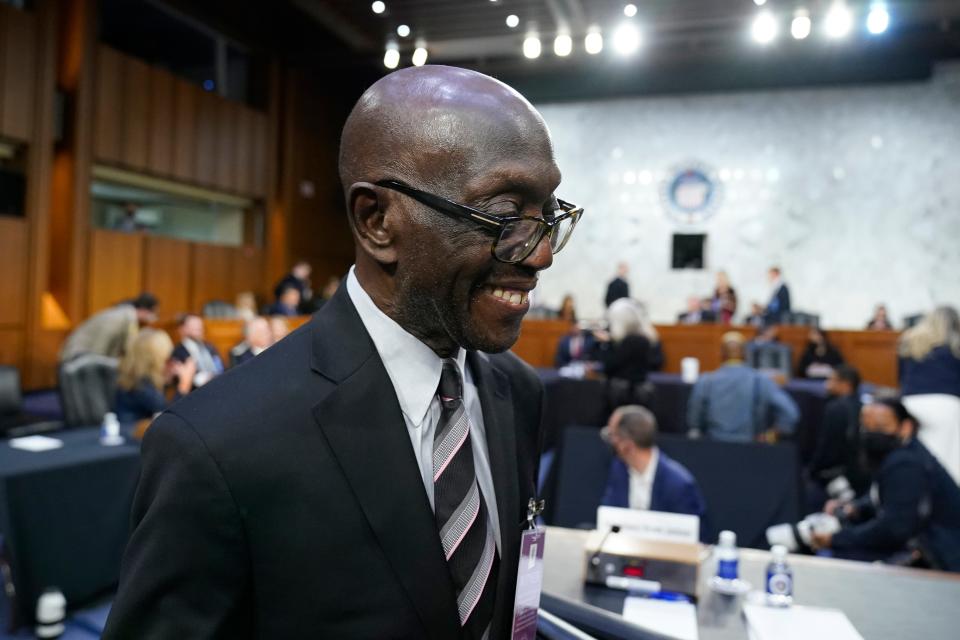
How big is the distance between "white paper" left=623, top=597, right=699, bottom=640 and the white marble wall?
9258 mm

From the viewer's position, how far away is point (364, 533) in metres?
0.84

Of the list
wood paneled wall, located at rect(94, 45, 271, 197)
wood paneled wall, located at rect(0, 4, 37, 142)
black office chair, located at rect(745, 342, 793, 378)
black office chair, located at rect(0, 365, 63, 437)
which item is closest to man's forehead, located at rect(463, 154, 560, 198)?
black office chair, located at rect(0, 365, 63, 437)

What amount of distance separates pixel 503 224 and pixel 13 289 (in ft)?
28.2

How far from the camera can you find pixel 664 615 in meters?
1.59

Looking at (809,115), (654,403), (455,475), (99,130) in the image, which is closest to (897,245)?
(809,115)

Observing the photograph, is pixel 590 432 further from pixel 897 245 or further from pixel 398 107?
pixel 897 245

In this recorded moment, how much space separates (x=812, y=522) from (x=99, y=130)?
28.2 feet

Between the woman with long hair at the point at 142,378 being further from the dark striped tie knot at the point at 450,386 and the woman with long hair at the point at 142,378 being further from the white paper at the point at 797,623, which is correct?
the dark striped tie knot at the point at 450,386

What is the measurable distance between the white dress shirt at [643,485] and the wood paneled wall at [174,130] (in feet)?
25.7

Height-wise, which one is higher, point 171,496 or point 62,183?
point 62,183

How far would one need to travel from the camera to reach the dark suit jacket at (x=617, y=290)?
1053 cm

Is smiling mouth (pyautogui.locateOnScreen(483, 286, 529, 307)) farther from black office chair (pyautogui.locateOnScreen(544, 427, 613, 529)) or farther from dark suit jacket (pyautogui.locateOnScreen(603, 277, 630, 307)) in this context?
dark suit jacket (pyautogui.locateOnScreen(603, 277, 630, 307))

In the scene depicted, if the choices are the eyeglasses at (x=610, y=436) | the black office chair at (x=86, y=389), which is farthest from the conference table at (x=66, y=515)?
the eyeglasses at (x=610, y=436)

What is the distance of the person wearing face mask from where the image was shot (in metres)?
3.19
